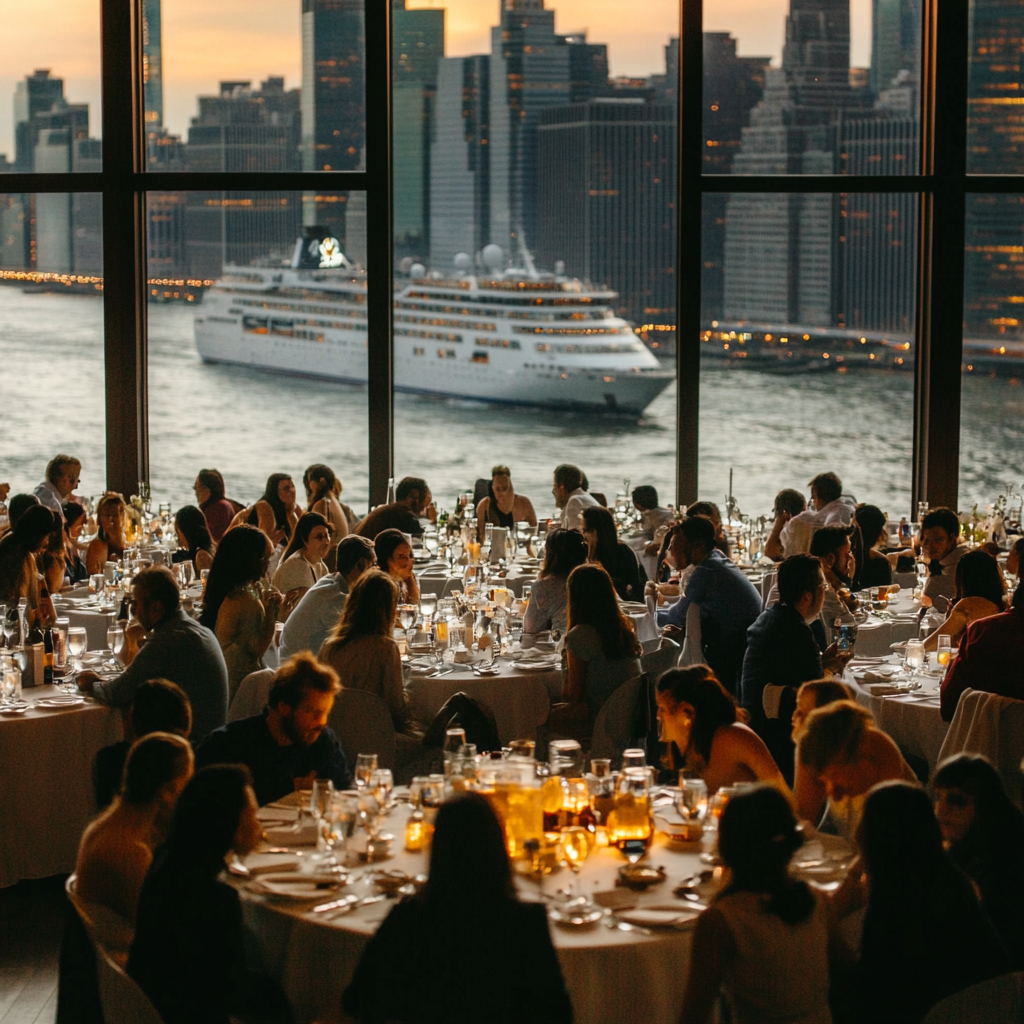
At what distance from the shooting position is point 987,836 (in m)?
3.11

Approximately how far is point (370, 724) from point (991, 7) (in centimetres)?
769

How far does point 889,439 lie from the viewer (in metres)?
44.0

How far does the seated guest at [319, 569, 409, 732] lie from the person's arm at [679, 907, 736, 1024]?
2.34 metres

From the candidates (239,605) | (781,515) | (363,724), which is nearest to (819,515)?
(781,515)

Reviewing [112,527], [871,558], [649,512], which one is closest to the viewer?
[871,558]

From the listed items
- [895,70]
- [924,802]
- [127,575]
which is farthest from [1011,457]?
[924,802]

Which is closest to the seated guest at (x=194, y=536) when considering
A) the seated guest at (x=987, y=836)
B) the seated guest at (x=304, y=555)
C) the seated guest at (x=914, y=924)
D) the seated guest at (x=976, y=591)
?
the seated guest at (x=304, y=555)

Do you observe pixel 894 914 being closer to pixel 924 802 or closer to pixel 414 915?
pixel 924 802

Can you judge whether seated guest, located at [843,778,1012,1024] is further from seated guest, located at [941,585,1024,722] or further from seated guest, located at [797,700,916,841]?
seated guest, located at [941,585,1024,722]

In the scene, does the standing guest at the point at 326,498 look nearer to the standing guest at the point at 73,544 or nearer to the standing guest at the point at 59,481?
the standing guest at the point at 73,544

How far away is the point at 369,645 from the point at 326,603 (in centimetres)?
74

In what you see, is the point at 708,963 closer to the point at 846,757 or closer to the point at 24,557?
the point at 846,757

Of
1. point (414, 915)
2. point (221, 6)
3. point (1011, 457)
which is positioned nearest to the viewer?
point (414, 915)

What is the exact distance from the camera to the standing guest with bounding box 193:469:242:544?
820cm
